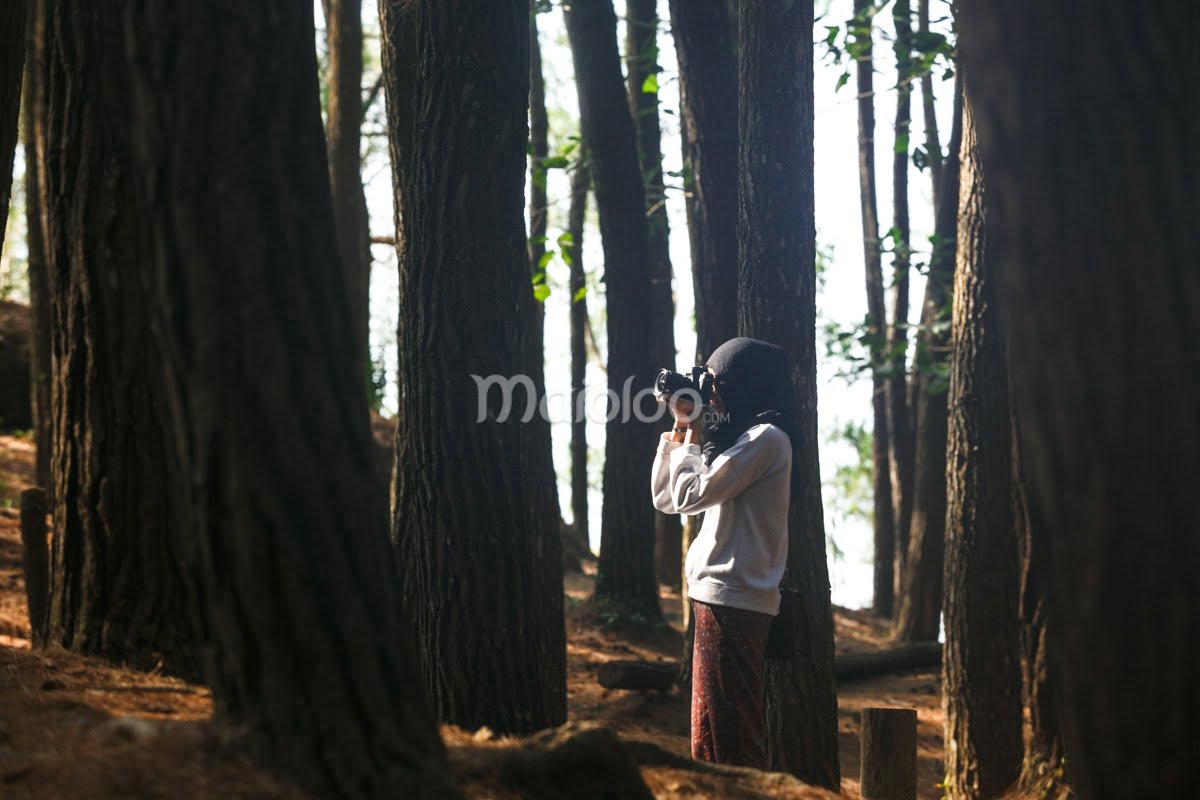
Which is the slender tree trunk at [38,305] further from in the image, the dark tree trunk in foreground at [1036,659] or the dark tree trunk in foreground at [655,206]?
the dark tree trunk in foreground at [1036,659]

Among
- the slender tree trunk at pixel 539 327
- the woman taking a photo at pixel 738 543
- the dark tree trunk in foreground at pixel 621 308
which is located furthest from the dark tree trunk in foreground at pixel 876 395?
the woman taking a photo at pixel 738 543

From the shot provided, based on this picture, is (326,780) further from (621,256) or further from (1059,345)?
(621,256)

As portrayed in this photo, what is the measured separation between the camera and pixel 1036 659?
21.6 ft

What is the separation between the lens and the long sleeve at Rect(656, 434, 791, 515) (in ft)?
16.1

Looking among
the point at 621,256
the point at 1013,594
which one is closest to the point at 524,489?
the point at 1013,594

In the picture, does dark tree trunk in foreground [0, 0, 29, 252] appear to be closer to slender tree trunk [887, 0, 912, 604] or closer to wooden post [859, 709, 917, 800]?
wooden post [859, 709, 917, 800]

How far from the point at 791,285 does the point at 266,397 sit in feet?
14.0

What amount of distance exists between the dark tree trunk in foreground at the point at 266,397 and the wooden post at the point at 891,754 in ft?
10.5

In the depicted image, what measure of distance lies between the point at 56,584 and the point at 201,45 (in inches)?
111

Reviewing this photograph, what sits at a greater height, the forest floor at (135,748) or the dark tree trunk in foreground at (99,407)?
the dark tree trunk in foreground at (99,407)

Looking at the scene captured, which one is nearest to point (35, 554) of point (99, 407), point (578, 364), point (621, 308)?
point (99, 407)

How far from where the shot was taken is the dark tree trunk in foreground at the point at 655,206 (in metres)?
13.0

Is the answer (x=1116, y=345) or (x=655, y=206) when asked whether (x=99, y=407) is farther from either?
(x=655, y=206)

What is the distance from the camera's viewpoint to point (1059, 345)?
288cm
